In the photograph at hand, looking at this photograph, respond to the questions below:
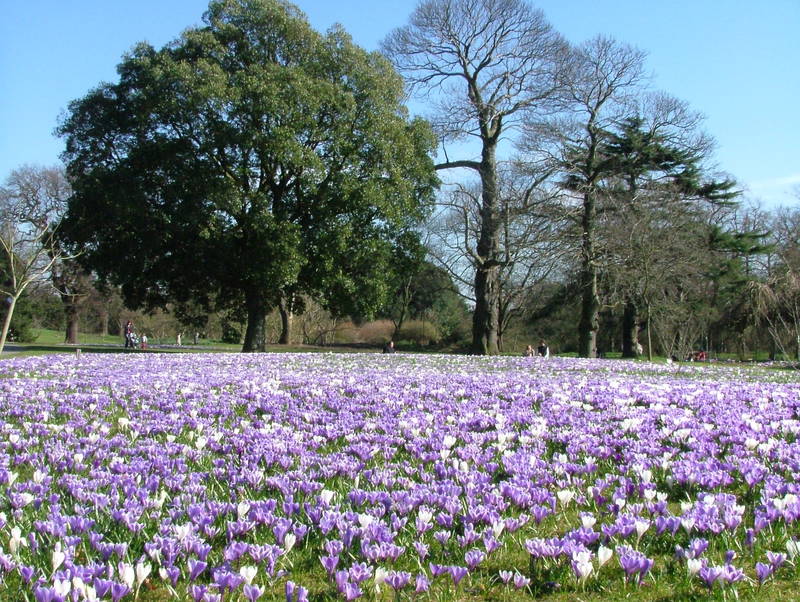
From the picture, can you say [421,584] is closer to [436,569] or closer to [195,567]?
[436,569]

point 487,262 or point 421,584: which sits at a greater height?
point 487,262

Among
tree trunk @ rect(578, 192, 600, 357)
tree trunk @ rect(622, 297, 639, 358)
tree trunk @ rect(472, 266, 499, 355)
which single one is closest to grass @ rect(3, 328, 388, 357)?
tree trunk @ rect(472, 266, 499, 355)

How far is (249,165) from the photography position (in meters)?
27.8

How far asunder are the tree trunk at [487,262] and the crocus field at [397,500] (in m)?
22.4

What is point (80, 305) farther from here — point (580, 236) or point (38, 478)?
point (38, 478)

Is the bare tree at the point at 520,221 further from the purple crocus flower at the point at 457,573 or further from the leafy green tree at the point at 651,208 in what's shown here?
the purple crocus flower at the point at 457,573

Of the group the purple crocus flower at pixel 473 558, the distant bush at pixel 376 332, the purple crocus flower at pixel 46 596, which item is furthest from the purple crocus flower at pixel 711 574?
the distant bush at pixel 376 332

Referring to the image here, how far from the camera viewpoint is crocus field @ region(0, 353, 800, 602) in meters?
2.83

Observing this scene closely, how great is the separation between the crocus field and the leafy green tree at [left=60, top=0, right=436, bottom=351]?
62.1 feet

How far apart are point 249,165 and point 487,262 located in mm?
11432

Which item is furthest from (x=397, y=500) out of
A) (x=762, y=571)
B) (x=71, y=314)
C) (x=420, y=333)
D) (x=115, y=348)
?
(x=420, y=333)

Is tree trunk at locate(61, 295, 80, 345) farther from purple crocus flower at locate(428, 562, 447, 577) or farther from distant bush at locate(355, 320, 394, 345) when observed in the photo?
purple crocus flower at locate(428, 562, 447, 577)

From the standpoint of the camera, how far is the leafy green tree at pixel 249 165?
83.1ft

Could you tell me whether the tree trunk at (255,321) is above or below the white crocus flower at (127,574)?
above
